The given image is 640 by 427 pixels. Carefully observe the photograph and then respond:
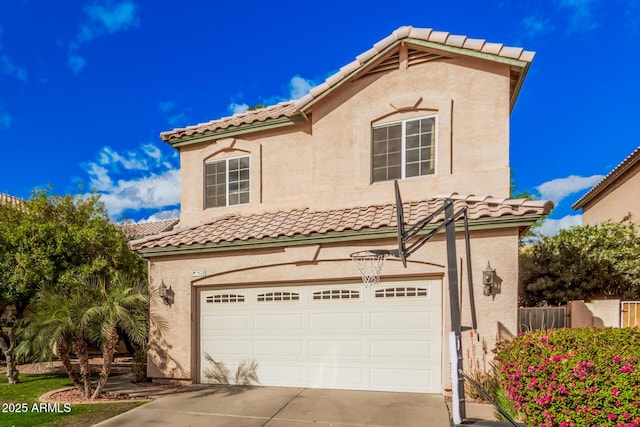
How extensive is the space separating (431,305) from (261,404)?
4292mm

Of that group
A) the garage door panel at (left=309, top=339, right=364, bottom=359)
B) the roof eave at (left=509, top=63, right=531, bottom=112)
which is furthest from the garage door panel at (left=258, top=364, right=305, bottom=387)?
the roof eave at (left=509, top=63, right=531, bottom=112)

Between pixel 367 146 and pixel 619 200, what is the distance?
50.7 ft

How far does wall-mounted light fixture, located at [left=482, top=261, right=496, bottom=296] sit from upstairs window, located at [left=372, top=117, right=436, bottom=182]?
10.5 ft

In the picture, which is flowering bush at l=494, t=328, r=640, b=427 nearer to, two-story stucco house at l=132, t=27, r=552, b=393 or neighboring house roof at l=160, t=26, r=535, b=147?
two-story stucco house at l=132, t=27, r=552, b=393

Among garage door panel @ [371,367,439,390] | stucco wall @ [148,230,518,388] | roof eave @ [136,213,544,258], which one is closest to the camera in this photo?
roof eave @ [136,213,544,258]

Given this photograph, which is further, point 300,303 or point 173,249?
point 173,249

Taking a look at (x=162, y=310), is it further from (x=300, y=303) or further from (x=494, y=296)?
(x=494, y=296)

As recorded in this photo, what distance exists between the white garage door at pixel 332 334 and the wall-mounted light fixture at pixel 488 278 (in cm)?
102

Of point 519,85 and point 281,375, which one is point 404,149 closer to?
point 519,85

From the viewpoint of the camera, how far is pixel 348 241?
870 cm

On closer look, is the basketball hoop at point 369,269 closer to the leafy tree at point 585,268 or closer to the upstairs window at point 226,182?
the upstairs window at point 226,182

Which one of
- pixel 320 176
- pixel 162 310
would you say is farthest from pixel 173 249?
pixel 320 176

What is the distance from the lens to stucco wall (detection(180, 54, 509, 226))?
9.26m

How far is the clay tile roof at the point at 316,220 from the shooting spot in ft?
25.6
